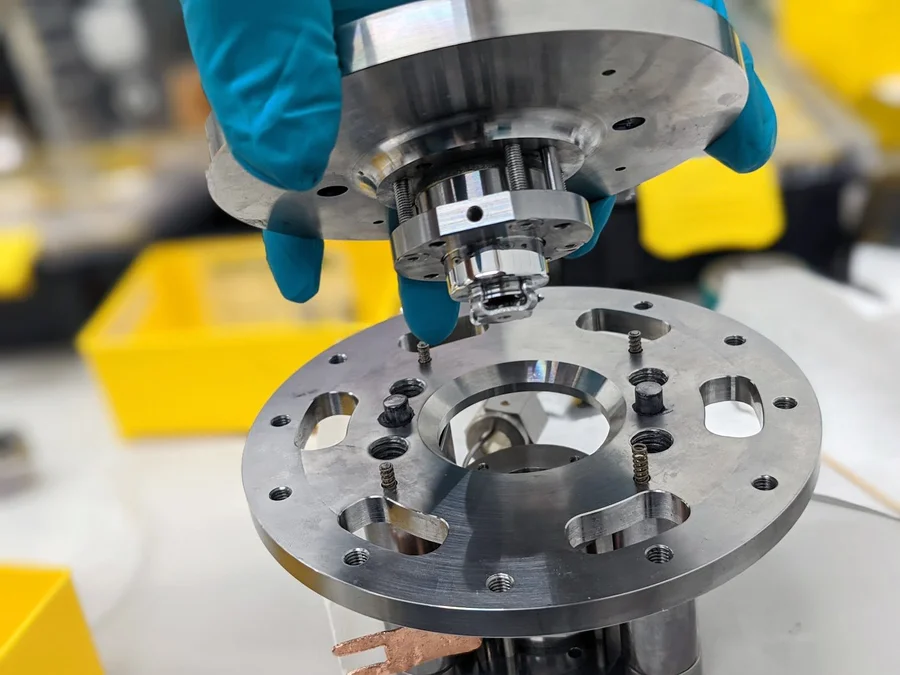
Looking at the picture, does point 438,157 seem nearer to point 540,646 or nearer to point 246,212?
point 246,212

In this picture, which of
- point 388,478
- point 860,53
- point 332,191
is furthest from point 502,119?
point 860,53

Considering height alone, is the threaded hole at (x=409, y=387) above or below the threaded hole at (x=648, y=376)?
above

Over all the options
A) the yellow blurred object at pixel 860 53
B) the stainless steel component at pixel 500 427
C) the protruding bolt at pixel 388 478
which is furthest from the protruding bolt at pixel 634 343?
the yellow blurred object at pixel 860 53

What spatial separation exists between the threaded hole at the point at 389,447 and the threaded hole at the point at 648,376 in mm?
183

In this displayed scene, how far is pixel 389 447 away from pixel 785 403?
0.28 meters

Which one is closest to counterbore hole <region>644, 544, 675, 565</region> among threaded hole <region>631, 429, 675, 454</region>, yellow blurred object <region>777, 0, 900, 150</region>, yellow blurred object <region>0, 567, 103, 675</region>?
threaded hole <region>631, 429, 675, 454</region>

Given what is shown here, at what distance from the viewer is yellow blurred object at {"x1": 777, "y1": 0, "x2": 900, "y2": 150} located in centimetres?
145

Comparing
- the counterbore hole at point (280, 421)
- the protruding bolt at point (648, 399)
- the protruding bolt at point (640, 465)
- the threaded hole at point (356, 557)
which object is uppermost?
the counterbore hole at point (280, 421)

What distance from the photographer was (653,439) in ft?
1.98

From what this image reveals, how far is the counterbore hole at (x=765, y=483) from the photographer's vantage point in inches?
20.4

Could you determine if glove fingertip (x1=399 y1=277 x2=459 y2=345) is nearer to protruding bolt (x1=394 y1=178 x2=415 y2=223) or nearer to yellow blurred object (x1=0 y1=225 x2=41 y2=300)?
protruding bolt (x1=394 y1=178 x2=415 y2=223)

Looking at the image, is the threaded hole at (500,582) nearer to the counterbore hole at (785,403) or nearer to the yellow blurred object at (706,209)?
the counterbore hole at (785,403)

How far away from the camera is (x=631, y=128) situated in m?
0.53

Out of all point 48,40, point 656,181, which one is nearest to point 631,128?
point 656,181
